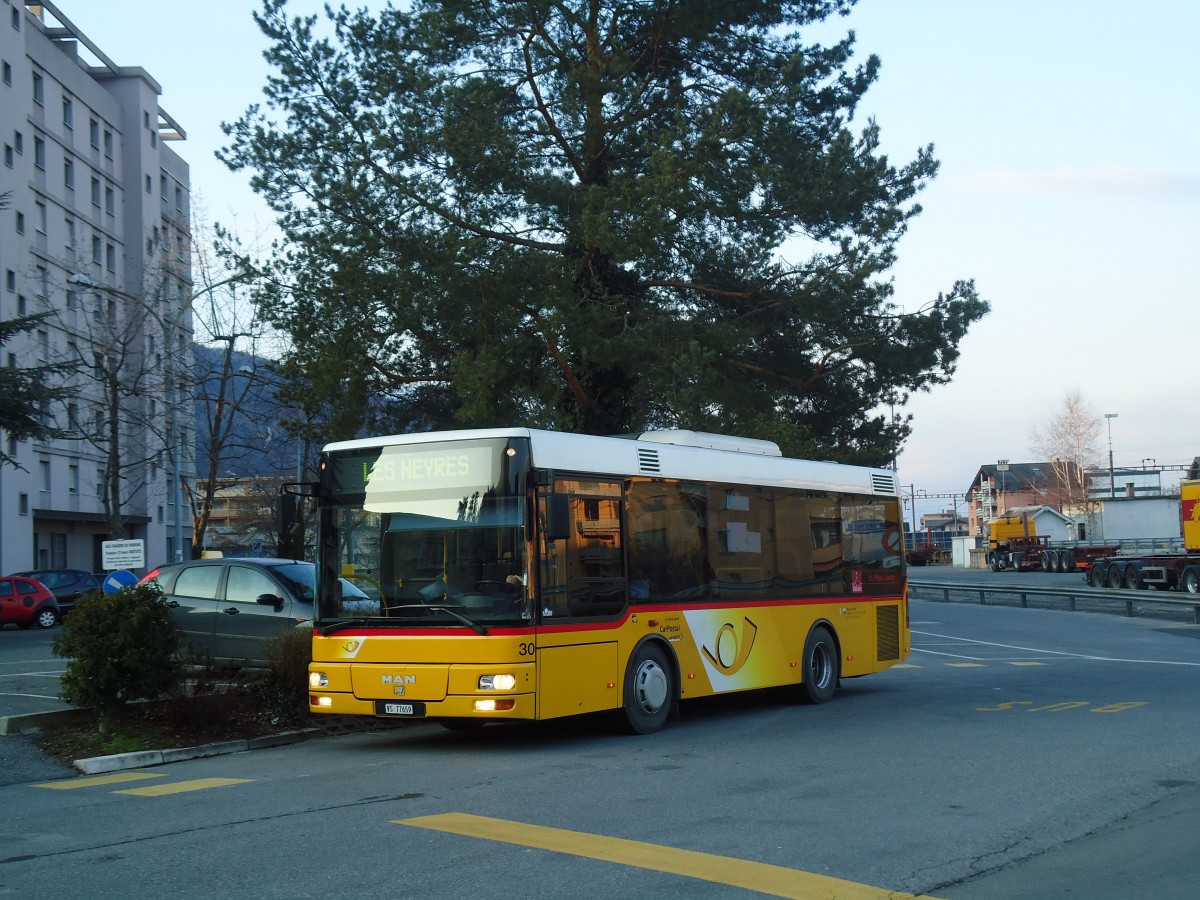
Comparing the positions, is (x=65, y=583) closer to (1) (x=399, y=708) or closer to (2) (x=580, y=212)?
(2) (x=580, y=212)

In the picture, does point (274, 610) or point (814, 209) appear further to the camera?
point (814, 209)

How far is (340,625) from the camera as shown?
1201 cm

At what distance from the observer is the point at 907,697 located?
52.5 feet

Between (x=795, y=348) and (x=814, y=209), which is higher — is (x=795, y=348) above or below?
below

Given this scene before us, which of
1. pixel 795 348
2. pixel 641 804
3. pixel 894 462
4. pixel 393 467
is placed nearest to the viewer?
pixel 641 804

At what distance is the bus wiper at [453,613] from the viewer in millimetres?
11320

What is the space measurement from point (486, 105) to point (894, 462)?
11.8 metres

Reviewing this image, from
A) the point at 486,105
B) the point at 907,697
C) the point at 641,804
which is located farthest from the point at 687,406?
the point at 641,804

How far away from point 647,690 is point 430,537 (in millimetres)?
2761

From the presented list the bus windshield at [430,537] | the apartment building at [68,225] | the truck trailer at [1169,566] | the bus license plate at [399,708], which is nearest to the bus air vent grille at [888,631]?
the bus windshield at [430,537]

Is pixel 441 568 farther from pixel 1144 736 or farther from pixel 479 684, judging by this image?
pixel 1144 736

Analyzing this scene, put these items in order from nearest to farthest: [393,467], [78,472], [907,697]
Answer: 1. [393,467]
2. [907,697]
3. [78,472]

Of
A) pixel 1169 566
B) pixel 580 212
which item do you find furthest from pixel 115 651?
pixel 1169 566

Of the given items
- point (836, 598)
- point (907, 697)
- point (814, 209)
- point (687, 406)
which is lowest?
point (907, 697)
